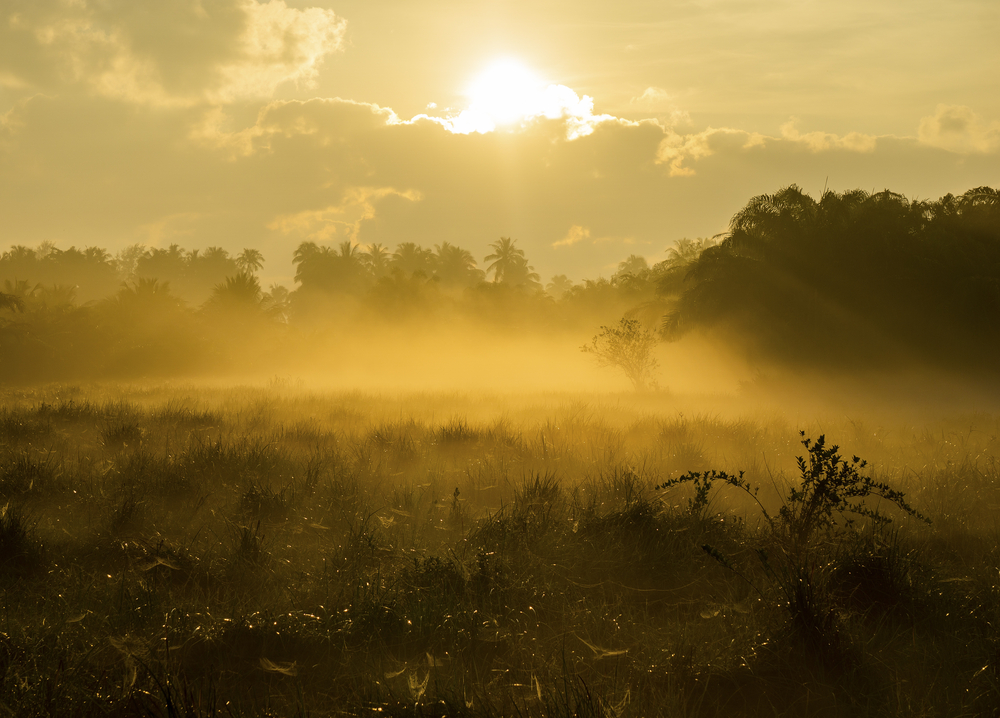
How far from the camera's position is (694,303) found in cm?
1591

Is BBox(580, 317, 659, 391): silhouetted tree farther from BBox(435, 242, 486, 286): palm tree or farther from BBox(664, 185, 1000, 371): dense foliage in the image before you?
BBox(435, 242, 486, 286): palm tree

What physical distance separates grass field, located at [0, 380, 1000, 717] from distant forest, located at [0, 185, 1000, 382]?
8.71m

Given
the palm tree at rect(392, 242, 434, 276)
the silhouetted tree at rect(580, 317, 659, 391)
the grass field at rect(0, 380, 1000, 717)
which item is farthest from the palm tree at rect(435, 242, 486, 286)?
the grass field at rect(0, 380, 1000, 717)

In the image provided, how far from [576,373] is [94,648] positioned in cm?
3249

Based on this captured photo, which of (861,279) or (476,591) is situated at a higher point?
(861,279)

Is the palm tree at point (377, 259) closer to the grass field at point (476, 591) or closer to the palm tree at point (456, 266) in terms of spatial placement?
the palm tree at point (456, 266)

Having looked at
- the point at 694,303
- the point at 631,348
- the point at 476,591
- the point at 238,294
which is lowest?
the point at 476,591

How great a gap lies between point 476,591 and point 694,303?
13.8 meters

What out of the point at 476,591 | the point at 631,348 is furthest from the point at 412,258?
the point at 476,591

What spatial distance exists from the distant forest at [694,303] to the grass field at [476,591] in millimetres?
8710

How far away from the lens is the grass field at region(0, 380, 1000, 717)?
2541 millimetres

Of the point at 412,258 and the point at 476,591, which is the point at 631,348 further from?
Answer: the point at 412,258

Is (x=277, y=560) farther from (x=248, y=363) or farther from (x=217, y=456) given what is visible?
(x=248, y=363)

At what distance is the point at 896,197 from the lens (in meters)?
13.9
